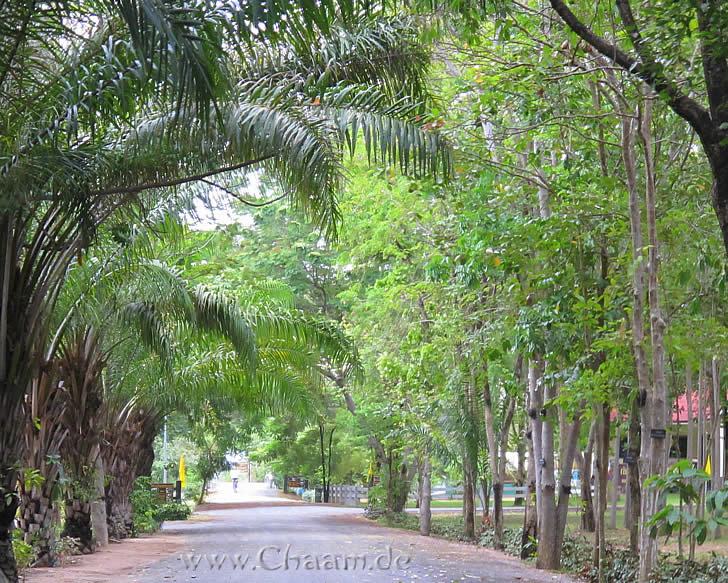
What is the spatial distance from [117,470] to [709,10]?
1970cm

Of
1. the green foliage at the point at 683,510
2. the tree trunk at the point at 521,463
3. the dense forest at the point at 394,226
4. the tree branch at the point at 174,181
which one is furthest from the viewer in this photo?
the tree trunk at the point at 521,463

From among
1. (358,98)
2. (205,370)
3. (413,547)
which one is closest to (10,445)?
(358,98)

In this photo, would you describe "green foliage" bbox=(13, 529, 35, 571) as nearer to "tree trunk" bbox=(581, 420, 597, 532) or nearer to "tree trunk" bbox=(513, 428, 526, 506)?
"tree trunk" bbox=(581, 420, 597, 532)

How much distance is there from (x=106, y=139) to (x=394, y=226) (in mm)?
10124

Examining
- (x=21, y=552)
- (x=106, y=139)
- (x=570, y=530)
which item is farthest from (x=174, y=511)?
(x=106, y=139)

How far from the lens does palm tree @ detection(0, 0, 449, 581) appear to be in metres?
7.61

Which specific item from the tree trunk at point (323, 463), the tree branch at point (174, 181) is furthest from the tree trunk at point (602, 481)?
the tree trunk at point (323, 463)

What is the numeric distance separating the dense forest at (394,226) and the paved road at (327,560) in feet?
4.82

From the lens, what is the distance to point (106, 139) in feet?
29.6

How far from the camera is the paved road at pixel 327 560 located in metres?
13.3

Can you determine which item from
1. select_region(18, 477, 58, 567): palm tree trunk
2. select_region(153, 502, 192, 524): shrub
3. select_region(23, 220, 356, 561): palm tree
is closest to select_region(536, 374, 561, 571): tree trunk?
select_region(23, 220, 356, 561): palm tree

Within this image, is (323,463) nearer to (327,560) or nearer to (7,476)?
(327,560)

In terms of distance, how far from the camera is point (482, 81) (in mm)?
11164

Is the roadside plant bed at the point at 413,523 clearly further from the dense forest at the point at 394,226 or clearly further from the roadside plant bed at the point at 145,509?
the roadside plant bed at the point at 145,509
